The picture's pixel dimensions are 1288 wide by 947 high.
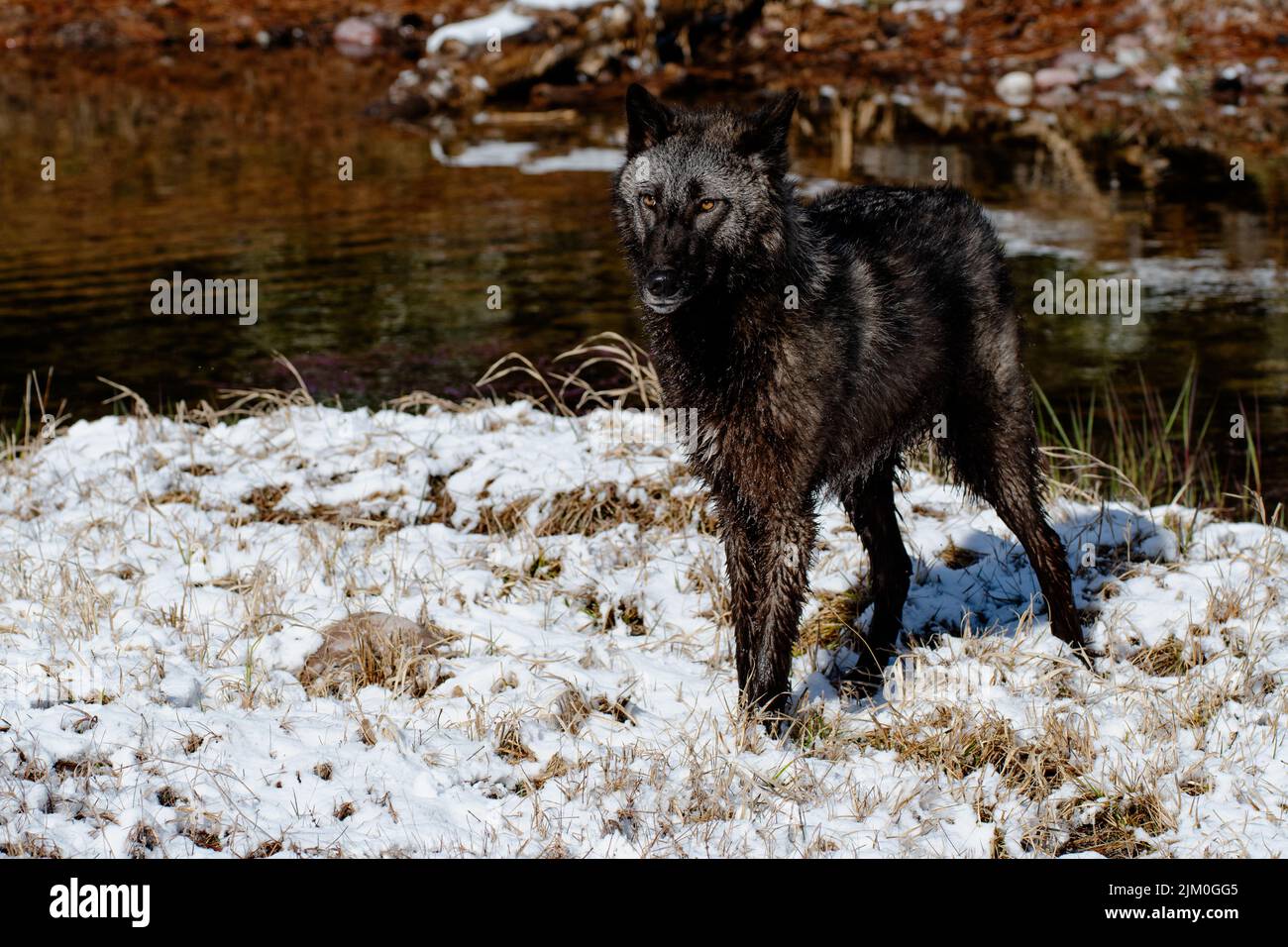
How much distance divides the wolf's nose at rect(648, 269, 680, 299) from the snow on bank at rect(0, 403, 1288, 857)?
1504 millimetres

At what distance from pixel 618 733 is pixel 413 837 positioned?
964 millimetres

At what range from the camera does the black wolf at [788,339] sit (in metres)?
4.98

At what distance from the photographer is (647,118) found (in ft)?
16.7

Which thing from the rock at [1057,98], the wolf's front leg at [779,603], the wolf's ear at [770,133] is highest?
the rock at [1057,98]

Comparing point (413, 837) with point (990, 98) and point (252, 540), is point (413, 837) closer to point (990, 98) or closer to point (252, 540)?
point (252, 540)

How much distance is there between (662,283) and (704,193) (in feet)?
1.38

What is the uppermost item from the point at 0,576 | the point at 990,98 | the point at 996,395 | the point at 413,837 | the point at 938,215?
the point at 990,98

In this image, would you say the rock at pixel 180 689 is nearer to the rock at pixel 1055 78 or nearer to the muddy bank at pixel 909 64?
the muddy bank at pixel 909 64

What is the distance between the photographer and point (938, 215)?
584cm

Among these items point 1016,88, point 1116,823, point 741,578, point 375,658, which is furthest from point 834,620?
point 1016,88

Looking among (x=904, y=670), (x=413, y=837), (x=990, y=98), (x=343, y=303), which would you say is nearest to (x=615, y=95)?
(x=990, y=98)

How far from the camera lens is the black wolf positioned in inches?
196

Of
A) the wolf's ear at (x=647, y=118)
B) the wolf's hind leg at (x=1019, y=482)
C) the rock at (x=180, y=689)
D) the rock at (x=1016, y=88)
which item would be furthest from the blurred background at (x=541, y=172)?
the rock at (x=180, y=689)
